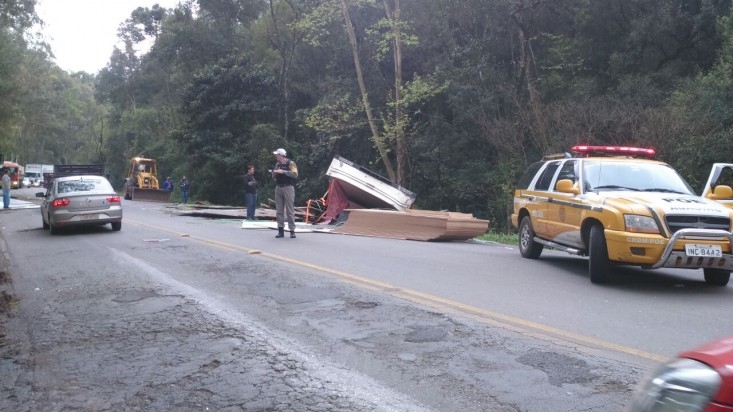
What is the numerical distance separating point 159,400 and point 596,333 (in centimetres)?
384

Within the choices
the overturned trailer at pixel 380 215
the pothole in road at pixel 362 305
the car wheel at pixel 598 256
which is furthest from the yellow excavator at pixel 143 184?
the car wheel at pixel 598 256

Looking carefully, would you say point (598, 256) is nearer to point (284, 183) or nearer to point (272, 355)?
point (272, 355)

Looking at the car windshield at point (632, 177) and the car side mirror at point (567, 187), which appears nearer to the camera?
the car windshield at point (632, 177)

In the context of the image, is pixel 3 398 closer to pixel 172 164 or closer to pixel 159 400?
pixel 159 400

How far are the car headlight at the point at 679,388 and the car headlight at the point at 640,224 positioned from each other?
20.0 feet

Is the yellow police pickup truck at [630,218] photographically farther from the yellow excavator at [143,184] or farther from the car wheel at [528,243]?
the yellow excavator at [143,184]

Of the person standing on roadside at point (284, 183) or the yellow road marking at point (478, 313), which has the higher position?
the person standing on roadside at point (284, 183)

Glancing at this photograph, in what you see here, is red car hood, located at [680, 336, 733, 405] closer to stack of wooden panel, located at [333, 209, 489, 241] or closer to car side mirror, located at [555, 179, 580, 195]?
car side mirror, located at [555, 179, 580, 195]

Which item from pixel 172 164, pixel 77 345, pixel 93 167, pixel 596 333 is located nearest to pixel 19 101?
pixel 93 167

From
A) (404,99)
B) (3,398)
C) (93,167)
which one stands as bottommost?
(3,398)

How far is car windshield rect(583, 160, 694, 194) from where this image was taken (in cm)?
887

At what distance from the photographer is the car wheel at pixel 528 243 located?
36.3 ft

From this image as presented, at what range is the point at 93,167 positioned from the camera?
1312 inches

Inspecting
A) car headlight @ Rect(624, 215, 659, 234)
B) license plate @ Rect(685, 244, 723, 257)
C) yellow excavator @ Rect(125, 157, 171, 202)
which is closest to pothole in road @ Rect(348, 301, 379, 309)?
car headlight @ Rect(624, 215, 659, 234)
